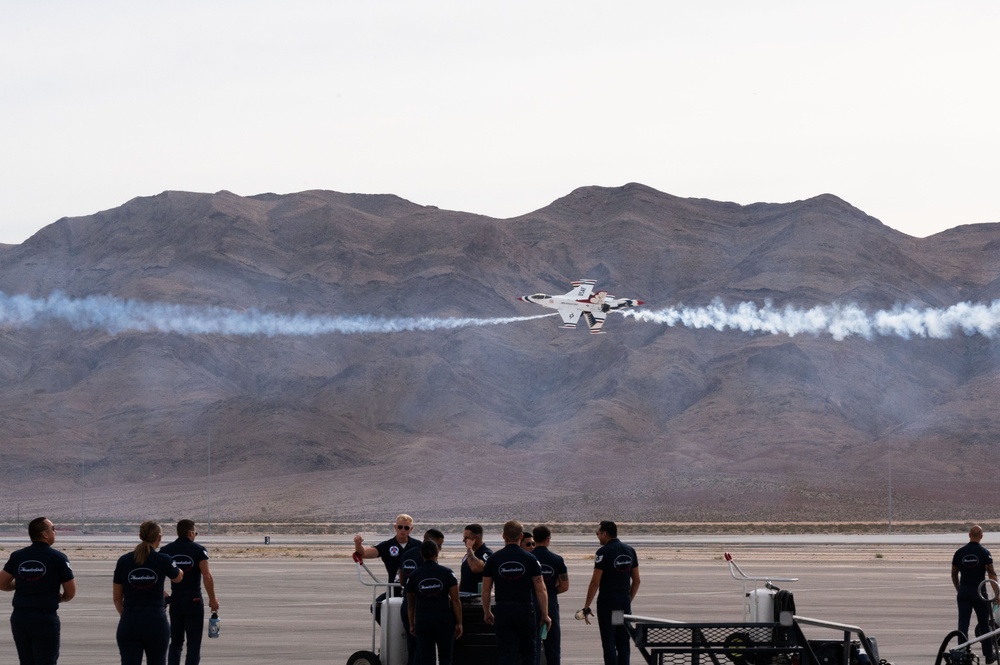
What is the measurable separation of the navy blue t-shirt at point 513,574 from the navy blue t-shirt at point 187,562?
3205mm

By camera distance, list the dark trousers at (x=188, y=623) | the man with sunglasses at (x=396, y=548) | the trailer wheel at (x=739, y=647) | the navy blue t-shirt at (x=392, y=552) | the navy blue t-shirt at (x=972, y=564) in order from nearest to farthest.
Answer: the trailer wheel at (x=739, y=647) → the dark trousers at (x=188, y=623) → the man with sunglasses at (x=396, y=548) → the navy blue t-shirt at (x=392, y=552) → the navy blue t-shirt at (x=972, y=564)

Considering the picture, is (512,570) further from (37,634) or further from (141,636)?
(37,634)

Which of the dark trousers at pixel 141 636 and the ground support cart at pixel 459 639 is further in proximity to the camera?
the ground support cart at pixel 459 639

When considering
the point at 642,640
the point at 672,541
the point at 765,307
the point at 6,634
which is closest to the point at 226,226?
the point at 765,307

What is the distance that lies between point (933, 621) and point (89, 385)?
143 metres

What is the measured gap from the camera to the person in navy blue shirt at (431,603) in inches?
555

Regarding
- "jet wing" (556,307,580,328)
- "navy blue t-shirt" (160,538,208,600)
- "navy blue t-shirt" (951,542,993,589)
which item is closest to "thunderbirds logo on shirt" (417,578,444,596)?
"navy blue t-shirt" (160,538,208,600)

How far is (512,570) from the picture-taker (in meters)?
14.3

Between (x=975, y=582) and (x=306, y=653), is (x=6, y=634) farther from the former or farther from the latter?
(x=975, y=582)

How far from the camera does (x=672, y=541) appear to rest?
213 ft

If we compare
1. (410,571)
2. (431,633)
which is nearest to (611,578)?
(410,571)

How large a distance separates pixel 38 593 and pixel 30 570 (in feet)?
0.78

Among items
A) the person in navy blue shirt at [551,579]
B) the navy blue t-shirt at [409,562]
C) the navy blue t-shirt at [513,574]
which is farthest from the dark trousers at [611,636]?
the navy blue t-shirt at [409,562]

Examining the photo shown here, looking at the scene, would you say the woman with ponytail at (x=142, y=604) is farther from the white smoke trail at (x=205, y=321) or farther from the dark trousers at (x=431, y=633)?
the white smoke trail at (x=205, y=321)
